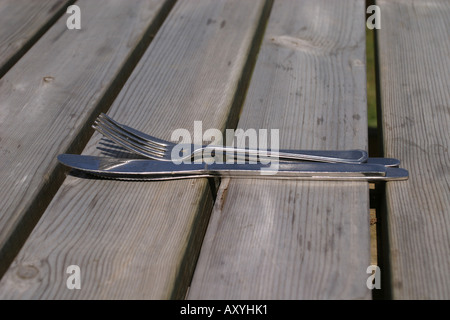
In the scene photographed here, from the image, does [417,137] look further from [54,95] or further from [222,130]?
[54,95]

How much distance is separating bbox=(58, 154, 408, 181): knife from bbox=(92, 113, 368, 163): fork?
0.02 metres

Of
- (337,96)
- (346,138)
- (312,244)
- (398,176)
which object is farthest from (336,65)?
(312,244)

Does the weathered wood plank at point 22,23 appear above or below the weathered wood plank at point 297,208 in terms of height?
above

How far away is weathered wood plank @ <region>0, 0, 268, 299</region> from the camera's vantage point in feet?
2.36

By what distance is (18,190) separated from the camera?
0.89m

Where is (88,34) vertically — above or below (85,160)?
above

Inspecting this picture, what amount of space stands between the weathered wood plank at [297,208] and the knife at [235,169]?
0.02 m

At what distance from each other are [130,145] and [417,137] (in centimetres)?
52

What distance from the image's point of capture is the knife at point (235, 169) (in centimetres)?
85

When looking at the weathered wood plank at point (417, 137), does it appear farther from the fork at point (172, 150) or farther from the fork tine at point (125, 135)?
the fork tine at point (125, 135)

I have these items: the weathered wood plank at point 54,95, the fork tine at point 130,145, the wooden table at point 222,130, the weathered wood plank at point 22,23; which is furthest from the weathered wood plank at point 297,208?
the weathered wood plank at point 22,23
